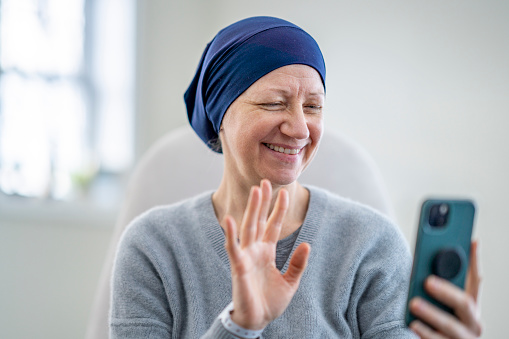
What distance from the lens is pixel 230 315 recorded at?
866 millimetres

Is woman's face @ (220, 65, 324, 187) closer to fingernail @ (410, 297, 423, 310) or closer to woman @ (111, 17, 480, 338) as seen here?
woman @ (111, 17, 480, 338)

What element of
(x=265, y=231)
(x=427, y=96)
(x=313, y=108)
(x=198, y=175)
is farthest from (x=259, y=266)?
(x=427, y=96)

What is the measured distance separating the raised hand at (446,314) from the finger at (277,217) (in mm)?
248

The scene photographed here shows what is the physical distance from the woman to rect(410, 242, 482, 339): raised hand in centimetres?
27

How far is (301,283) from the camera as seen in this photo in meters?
1.11

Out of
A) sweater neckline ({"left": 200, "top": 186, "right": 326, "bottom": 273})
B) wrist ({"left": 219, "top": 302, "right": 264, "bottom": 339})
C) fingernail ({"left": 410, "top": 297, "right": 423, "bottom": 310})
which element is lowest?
wrist ({"left": 219, "top": 302, "right": 264, "bottom": 339})

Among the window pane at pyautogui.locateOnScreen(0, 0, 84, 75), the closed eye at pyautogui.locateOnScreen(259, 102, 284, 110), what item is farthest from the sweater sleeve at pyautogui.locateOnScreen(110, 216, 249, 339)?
the window pane at pyautogui.locateOnScreen(0, 0, 84, 75)

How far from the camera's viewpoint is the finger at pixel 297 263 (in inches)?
33.4

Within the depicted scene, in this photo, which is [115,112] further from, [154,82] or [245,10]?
[245,10]

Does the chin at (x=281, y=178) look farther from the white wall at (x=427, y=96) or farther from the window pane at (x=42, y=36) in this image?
the window pane at (x=42, y=36)

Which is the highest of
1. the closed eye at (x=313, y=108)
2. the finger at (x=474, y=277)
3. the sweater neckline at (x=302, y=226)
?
the closed eye at (x=313, y=108)

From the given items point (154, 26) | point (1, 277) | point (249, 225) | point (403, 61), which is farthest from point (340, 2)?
point (1, 277)

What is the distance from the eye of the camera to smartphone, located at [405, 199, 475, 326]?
74 cm

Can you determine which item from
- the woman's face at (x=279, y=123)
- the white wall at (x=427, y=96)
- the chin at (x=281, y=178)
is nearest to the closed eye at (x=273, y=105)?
the woman's face at (x=279, y=123)
